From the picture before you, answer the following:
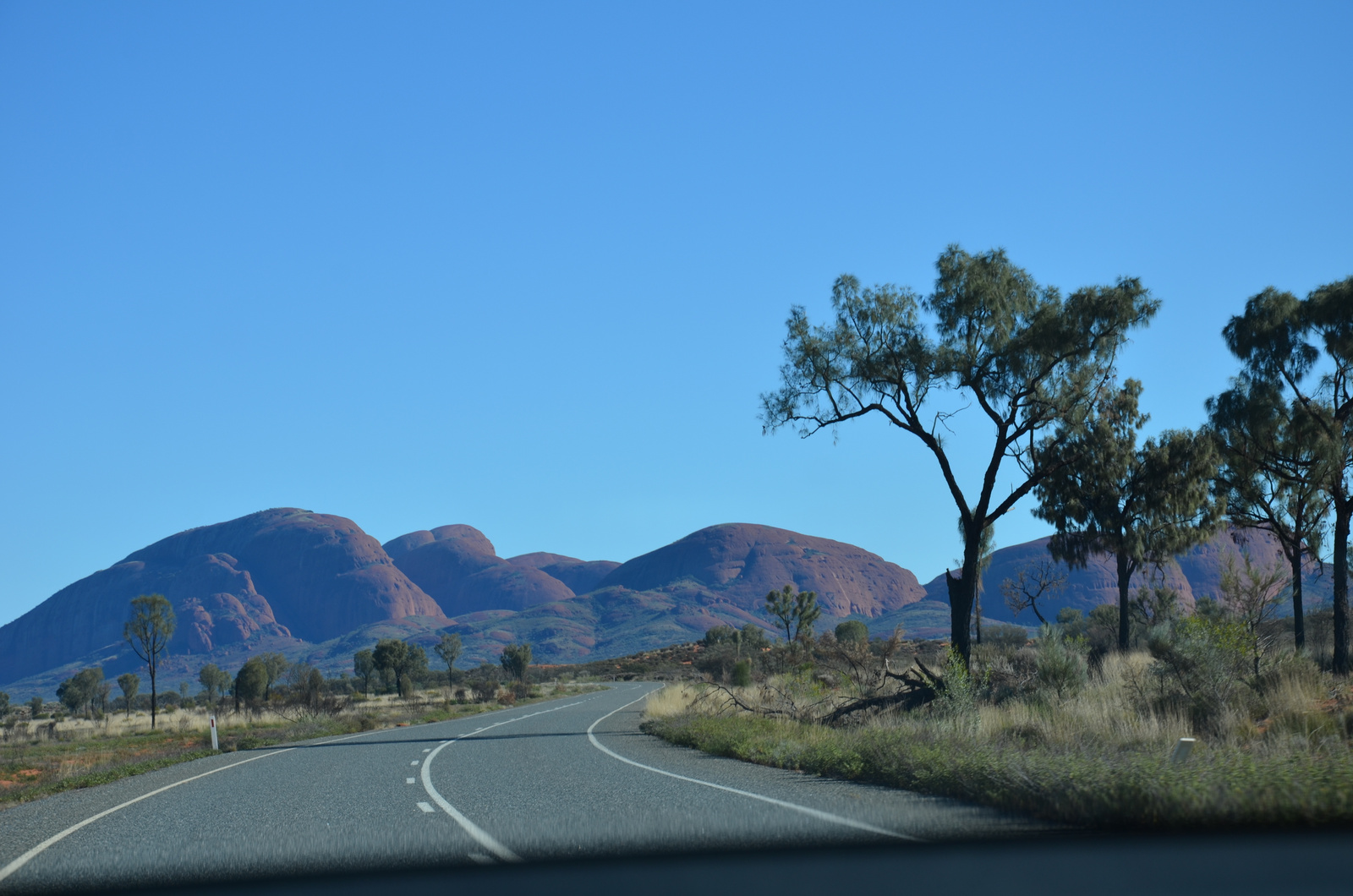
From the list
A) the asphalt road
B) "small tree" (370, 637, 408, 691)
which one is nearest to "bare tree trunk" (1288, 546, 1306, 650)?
the asphalt road

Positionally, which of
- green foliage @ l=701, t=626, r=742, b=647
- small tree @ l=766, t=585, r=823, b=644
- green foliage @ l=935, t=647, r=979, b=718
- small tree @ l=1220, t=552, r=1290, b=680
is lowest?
green foliage @ l=701, t=626, r=742, b=647

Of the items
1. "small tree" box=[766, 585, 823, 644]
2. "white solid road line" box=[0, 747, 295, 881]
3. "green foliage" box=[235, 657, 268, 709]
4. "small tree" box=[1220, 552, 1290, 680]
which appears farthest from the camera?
"small tree" box=[766, 585, 823, 644]

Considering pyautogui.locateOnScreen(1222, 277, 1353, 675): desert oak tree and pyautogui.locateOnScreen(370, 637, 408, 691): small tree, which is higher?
pyautogui.locateOnScreen(1222, 277, 1353, 675): desert oak tree

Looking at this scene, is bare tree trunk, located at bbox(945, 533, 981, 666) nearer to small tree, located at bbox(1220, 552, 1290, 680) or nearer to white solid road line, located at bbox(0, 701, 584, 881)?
small tree, located at bbox(1220, 552, 1290, 680)

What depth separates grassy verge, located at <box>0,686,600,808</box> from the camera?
65.4 feet

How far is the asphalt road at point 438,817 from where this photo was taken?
827cm

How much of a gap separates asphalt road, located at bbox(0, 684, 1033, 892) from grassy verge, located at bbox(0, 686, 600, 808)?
7.43 feet

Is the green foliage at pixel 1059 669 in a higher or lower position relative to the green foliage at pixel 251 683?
higher

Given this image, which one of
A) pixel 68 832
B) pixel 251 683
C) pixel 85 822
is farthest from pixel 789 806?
pixel 251 683

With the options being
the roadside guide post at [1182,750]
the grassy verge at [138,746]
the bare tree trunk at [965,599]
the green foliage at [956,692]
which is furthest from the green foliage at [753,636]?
the roadside guide post at [1182,750]

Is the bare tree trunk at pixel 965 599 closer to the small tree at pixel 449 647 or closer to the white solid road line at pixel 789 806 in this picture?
the white solid road line at pixel 789 806

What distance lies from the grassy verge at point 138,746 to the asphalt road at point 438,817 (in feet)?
7.43

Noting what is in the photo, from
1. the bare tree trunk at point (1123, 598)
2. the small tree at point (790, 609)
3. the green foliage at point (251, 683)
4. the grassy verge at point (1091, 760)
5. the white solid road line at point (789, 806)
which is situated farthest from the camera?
the small tree at point (790, 609)

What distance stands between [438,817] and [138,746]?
29703mm
